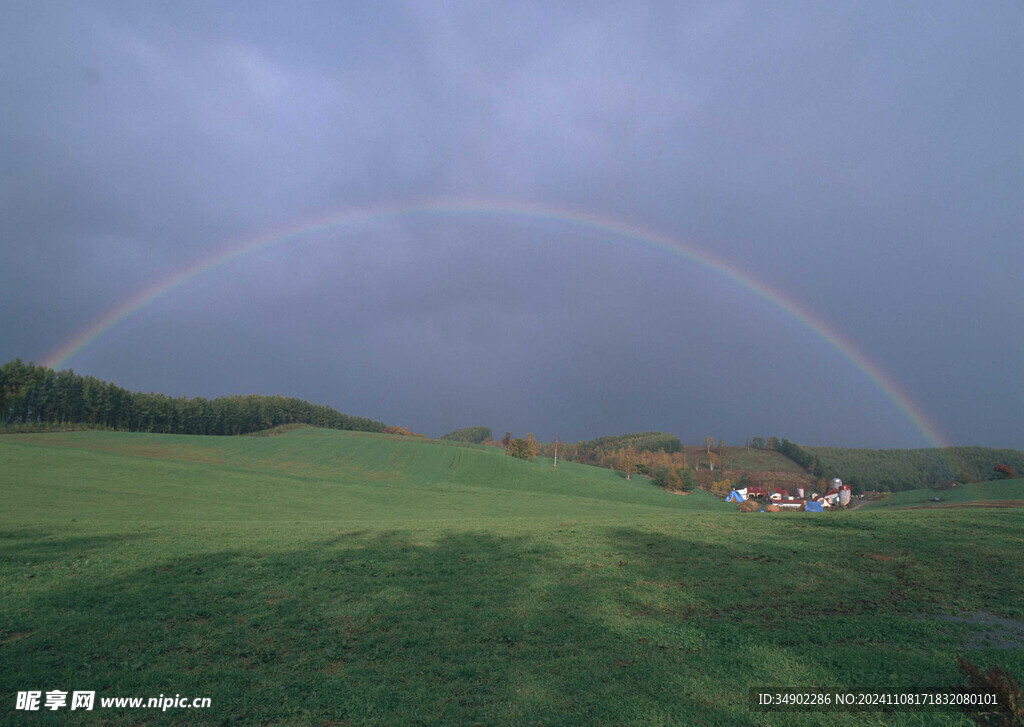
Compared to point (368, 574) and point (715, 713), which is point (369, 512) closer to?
point (368, 574)

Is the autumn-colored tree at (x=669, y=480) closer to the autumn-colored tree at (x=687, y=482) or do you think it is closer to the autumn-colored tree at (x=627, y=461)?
the autumn-colored tree at (x=687, y=482)

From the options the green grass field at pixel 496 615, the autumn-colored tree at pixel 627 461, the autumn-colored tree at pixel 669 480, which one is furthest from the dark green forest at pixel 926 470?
the green grass field at pixel 496 615

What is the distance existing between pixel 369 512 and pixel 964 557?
97.0 ft

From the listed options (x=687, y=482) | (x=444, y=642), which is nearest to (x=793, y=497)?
(x=687, y=482)

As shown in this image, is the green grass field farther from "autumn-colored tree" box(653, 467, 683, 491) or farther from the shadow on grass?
"autumn-colored tree" box(653, 467, 683, 491)

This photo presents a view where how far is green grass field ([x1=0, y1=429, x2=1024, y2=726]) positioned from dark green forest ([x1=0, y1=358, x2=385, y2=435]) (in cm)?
11310

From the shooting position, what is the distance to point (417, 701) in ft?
22.1

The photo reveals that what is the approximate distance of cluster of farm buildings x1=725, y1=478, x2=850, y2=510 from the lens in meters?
119

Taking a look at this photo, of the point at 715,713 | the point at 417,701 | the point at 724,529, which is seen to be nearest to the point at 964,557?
the point at 724,529

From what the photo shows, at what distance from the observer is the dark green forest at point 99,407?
104062 mm

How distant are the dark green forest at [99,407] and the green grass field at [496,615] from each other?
113m

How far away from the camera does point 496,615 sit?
410 inches

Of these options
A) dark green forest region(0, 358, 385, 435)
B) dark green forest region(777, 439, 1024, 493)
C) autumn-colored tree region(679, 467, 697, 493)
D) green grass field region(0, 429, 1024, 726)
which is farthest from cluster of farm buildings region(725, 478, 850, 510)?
dark green forest region(0, 358, 385, 435)

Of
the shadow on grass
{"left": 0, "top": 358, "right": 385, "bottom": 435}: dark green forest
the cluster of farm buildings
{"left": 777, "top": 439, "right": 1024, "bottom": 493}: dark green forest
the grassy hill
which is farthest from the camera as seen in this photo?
{"left": 777, "top": 439, "right": 1024, "bottom": 493}: dark green forest
